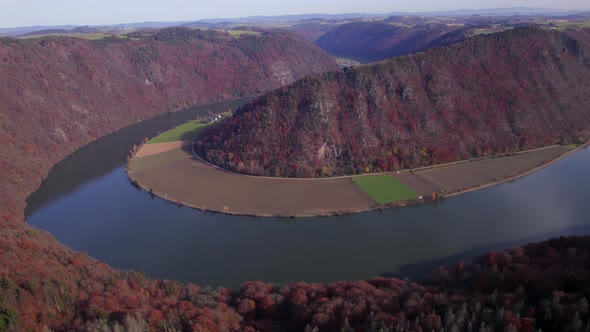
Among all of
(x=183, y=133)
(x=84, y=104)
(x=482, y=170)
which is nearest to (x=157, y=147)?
(x=183, y=133)

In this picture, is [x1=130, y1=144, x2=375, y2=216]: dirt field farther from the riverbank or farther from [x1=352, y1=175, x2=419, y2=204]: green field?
[x1=352, y1=175, x2=419, y2=204]: green field

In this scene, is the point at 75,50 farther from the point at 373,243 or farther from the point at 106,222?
the point at 373,243

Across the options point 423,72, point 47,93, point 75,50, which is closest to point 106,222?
point 47,93

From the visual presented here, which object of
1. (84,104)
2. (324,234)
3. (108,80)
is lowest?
(324,234)

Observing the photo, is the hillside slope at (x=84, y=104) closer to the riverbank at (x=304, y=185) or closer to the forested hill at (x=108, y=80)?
the forested hill at (x=108, y=80)

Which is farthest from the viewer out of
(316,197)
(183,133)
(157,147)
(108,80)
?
(108,80)

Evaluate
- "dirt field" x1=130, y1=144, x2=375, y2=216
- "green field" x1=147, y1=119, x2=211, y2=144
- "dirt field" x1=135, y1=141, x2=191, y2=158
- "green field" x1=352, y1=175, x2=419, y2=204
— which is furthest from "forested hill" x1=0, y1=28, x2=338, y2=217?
"green field" x1=352, y1=175, x2=419, y2=204

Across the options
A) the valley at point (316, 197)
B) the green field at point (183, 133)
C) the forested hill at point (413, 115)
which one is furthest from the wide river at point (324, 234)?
the green field at point (183, 133)

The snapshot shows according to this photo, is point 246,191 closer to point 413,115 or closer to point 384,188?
point 384,188
